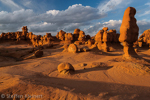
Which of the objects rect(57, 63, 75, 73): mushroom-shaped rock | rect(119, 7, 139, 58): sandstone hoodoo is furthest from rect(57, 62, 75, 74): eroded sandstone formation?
rect(119, 7, 139, 58): sandstone hoodoo

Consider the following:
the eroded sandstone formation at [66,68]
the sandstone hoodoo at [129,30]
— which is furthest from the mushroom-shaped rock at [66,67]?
the sandstone hoodoo at [129,30]

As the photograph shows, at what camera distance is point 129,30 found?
841 cm

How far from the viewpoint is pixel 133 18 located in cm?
866

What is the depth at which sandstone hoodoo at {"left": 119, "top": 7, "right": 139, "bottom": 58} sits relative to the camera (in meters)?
8.41

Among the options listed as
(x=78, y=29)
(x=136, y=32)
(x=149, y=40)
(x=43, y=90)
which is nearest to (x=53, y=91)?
(x=43, y=90)

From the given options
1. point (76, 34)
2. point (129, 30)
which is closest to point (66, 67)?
point (129, 30)

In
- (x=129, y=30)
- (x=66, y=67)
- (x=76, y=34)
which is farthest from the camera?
(x=76, y=34)

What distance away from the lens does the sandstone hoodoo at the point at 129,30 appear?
841 centimetres

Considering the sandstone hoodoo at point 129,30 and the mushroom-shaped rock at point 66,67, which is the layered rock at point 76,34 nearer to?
the sandstone hoodoo at point 129,30

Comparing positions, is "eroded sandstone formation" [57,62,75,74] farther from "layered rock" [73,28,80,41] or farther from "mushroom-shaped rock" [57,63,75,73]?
"layered rock" [73,28,80,41]

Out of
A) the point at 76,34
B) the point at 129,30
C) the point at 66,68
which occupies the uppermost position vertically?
the point at 76,34

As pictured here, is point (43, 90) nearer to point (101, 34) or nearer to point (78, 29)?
point (101, 34)

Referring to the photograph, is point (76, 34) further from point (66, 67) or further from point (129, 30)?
point (66, 67)

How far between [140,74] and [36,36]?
1432 inches
